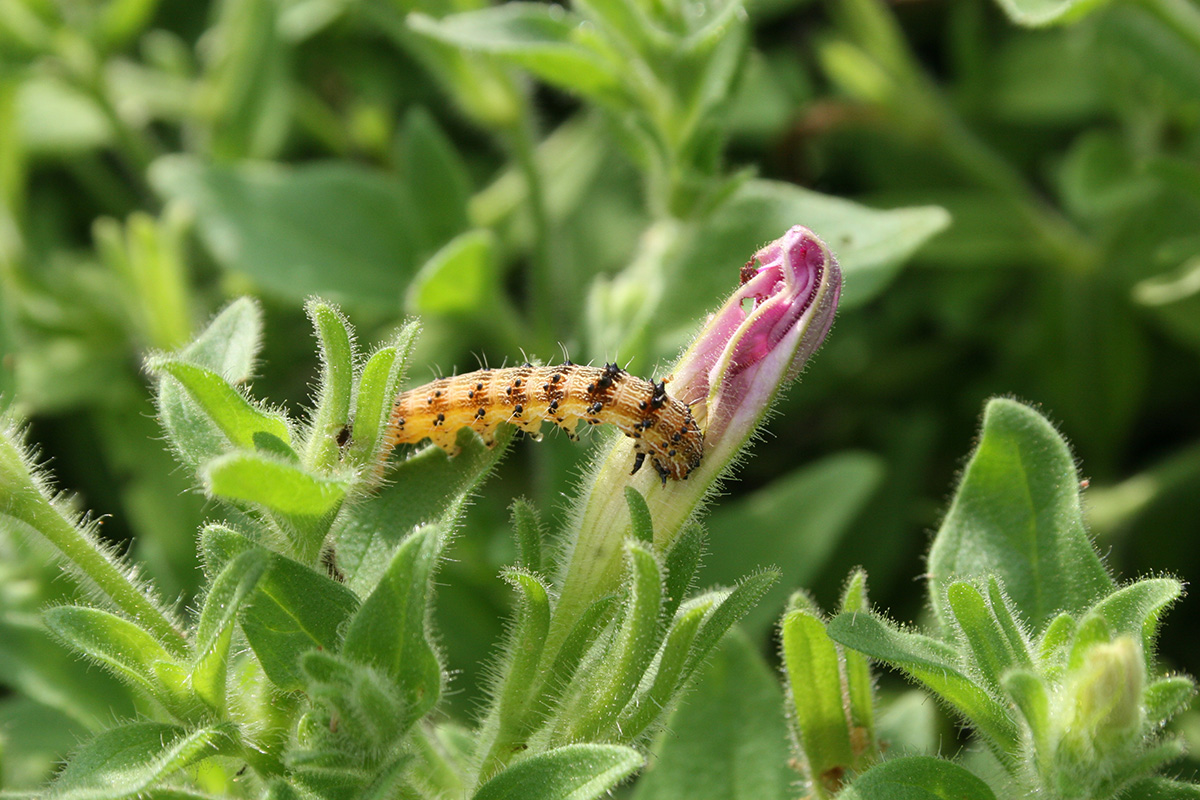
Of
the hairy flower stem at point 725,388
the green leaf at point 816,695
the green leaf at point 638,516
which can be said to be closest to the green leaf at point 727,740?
the green leaf at point 816,695

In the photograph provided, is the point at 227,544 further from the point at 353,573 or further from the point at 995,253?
the point at 995,253

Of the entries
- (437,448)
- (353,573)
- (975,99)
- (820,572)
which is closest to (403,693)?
(353,573)

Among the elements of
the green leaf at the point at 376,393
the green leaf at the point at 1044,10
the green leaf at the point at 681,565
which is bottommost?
the green leaf at the point at 681,565

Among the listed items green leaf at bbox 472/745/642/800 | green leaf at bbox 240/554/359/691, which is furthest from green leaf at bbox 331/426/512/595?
green leaf at bbox 472/745/642/800

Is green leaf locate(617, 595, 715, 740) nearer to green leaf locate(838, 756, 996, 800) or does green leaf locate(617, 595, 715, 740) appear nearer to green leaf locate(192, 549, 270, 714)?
green leaf locate(838, 756, 996, 800)

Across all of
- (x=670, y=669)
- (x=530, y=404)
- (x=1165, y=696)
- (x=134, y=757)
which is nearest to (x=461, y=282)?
(x=530, y=404)

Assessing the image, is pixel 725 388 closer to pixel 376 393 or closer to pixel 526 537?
pixel 526 537

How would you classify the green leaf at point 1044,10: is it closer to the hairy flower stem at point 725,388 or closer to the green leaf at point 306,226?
the hairy flower stem at point 725,388

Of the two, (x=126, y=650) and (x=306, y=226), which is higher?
(x=126, y=650)
